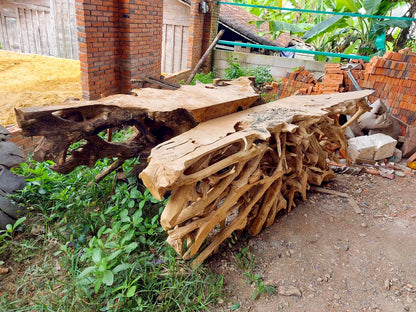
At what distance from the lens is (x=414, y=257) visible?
2.87m

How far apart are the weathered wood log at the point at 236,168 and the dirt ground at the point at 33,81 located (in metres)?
3.03

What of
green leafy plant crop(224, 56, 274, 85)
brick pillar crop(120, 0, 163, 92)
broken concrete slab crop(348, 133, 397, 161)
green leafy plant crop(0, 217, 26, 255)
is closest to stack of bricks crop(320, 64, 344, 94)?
broken concrete slab crop(348, 133, 397, 161)

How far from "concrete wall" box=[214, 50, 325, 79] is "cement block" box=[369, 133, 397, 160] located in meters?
3.16

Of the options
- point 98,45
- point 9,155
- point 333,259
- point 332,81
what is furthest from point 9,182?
point 332,81

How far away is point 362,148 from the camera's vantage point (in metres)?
4.68

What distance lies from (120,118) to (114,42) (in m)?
3.23

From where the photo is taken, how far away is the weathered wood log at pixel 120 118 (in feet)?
7.29

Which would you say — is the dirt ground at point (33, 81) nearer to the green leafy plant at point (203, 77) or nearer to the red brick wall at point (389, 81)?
the green leafy plant at point (203, 77)

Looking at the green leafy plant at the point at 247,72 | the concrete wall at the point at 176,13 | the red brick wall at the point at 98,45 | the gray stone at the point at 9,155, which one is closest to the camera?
the gray stone at the point at 9,155

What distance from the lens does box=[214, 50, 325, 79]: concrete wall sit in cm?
755

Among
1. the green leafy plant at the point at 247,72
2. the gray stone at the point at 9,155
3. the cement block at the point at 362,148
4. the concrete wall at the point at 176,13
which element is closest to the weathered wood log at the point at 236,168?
the cement block at the point at 362,148

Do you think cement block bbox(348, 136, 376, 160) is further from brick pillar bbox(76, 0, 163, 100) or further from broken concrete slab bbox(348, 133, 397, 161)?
brick pillar bbox(76, 0, 163, 100)

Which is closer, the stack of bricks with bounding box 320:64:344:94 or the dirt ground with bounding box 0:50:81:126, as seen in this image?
Result: the dirt ground with bounding box 0:50:81:126

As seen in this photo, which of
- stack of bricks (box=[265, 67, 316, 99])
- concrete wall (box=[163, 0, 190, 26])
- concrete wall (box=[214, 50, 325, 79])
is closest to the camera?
stack of bricks (box=[265, 67, 316, 99])
